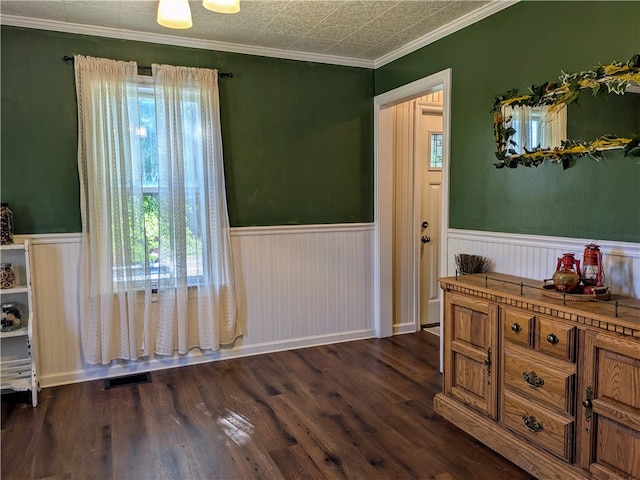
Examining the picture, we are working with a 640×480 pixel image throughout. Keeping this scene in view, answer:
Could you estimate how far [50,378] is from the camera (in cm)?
323

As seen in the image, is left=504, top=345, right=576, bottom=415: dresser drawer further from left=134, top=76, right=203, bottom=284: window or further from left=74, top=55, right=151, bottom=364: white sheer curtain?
Result: left=74, top=55, right=151, bottom=364: white sheer curtain

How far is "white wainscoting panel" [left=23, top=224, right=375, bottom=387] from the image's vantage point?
10.5ft

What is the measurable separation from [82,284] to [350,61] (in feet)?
9.03

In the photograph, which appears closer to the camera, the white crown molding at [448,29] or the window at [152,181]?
the white crown molding at [448,29]

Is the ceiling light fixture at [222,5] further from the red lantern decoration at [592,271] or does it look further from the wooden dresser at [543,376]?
the red lantern decoration at [592,271]

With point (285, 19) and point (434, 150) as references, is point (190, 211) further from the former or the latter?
point (434, 150)

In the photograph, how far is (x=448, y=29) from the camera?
3.18 meters

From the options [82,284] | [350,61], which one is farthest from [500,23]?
[82,284]

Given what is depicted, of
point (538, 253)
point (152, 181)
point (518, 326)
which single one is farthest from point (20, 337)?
point (538, 253)

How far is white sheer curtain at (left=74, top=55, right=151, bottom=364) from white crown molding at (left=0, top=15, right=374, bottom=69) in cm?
21

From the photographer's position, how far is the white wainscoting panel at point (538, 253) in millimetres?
2180

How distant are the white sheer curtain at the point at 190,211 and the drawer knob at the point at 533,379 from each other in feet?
7.24

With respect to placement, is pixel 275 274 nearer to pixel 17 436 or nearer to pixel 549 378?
pixel 17 436

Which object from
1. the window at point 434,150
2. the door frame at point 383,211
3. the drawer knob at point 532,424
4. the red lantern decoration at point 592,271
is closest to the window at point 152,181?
the door frame at point 383,211
